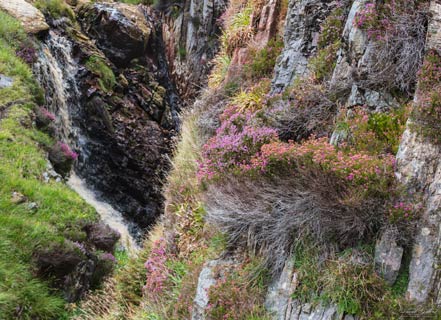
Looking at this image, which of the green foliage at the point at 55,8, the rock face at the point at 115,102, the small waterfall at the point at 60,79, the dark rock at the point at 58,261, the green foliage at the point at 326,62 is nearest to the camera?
the green foliage at the point at 326,62

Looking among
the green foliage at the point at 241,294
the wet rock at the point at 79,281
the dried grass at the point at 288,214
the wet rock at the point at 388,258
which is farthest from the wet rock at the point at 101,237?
the wet rock at the point at 388,258

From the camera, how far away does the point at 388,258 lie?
161 inches

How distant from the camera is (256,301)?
4719 mm

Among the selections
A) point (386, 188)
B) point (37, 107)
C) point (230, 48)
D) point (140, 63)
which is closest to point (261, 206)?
point (386, 188)

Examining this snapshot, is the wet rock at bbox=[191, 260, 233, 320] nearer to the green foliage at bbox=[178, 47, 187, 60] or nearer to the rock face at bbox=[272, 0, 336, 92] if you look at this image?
the rock face at bbox=[272, 0, 336, 92]

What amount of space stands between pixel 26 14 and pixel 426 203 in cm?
1518

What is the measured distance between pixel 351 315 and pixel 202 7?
1727cm

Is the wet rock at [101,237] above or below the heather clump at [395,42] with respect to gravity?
below

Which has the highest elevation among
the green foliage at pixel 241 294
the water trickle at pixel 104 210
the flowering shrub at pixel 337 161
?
the flowering shrub at pixel 337 161

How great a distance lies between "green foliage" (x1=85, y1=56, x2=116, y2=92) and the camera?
53.4 ft

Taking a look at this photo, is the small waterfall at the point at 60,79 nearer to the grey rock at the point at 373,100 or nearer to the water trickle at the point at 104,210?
the water trickle at the point at 104,210

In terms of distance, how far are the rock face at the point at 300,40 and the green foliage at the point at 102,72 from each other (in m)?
9.73

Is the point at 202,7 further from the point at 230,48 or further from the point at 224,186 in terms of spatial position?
the point at 224,186

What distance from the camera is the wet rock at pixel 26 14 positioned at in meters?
15.1
